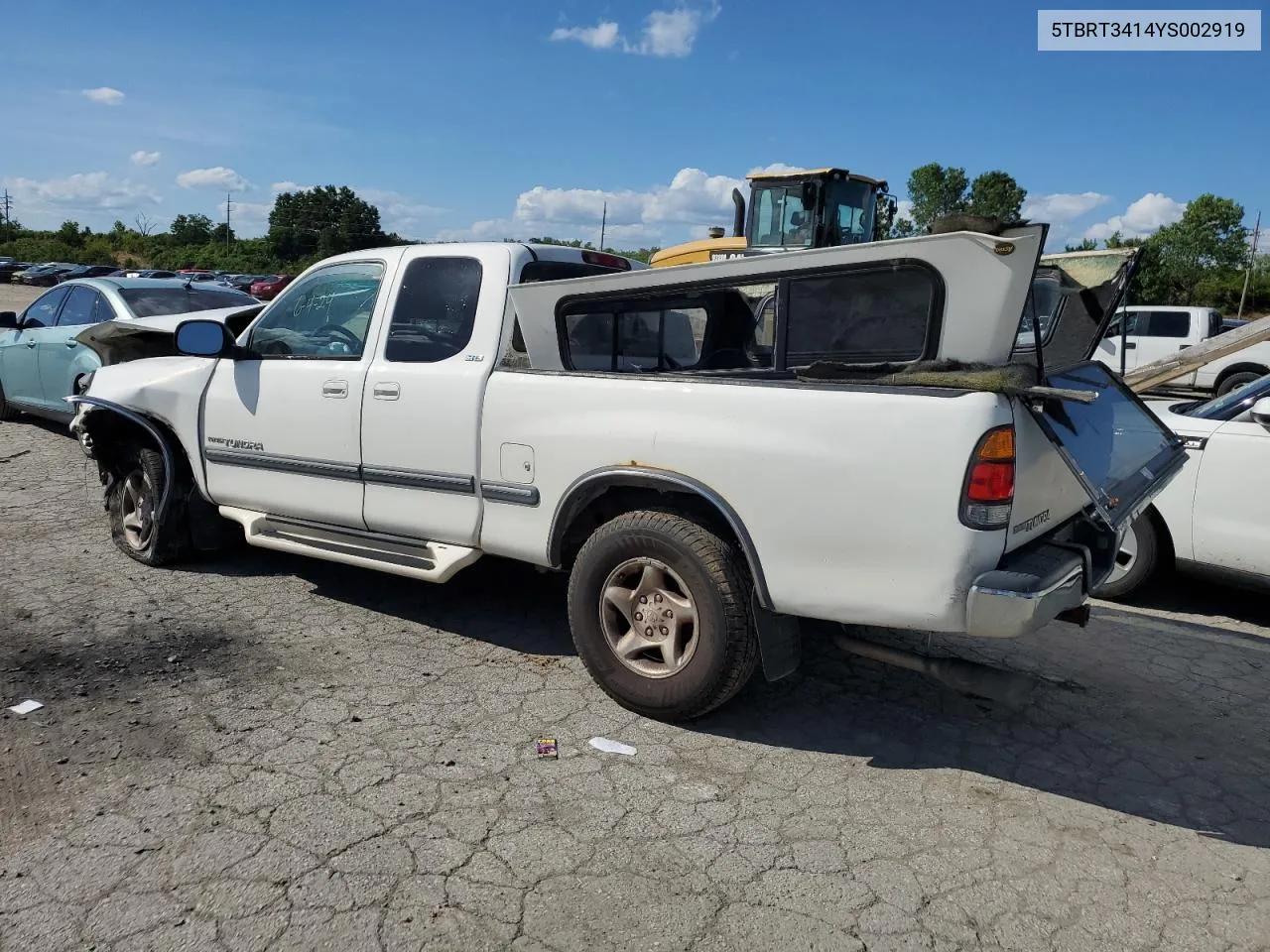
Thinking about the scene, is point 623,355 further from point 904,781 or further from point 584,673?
point 904,781

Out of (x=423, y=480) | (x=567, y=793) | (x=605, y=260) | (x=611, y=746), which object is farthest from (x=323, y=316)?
(x=567, y=793)

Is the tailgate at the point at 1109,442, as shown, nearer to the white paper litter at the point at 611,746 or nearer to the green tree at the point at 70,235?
the white paper litter at the point at 611,746

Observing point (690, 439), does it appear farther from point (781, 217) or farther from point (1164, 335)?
point (1164, 335)

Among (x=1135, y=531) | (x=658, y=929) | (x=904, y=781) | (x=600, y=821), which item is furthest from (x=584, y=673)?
(x=1135, y=531)

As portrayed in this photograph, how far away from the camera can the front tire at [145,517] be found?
5.55 m

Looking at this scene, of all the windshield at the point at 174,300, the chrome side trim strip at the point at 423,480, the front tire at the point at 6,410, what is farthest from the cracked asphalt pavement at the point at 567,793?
the front tire at the point at 6,410

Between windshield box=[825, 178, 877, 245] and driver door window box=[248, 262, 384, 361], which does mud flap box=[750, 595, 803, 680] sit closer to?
driver door window box=[248, 262, 384, 361]

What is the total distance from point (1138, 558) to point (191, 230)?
110 meters

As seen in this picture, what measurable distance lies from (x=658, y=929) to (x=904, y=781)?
50.1 inches

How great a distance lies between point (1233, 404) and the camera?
5.60 m

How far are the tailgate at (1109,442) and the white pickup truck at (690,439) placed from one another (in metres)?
0.02

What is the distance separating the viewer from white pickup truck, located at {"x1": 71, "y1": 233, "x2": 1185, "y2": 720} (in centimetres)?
312

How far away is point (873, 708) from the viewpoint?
4094 millimetres

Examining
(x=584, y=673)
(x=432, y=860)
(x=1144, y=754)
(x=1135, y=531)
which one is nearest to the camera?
(x=432, y=860)
